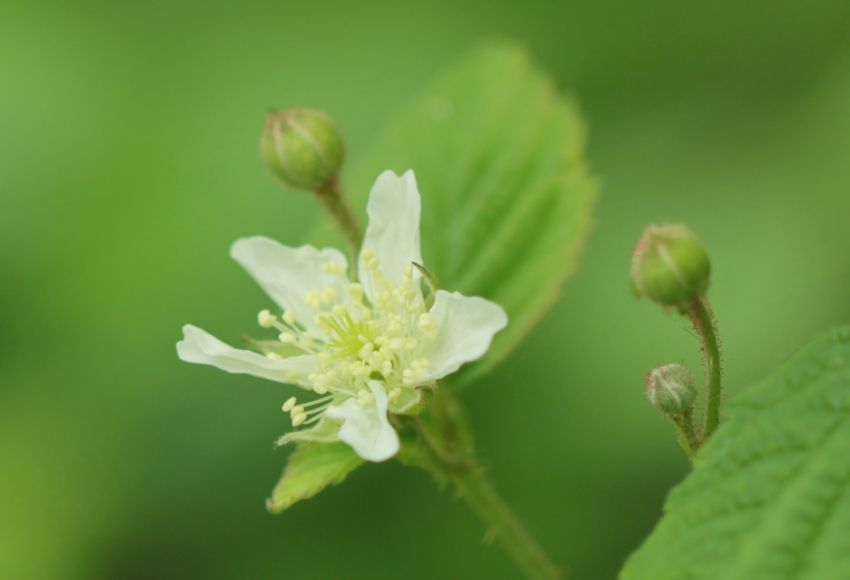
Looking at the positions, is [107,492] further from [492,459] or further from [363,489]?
[492,459]

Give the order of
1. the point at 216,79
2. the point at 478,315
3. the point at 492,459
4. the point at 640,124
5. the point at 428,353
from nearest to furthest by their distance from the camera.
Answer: the point at 478,315, the point at 428,353, the point at 492,459, the point at 640,124, the point at 216,79

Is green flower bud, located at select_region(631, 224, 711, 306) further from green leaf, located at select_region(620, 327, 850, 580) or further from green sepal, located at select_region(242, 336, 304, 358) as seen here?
green sepal, located at select_region(242, 336, 304, 358)

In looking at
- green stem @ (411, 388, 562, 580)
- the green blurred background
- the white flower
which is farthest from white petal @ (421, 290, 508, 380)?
the green blurred background

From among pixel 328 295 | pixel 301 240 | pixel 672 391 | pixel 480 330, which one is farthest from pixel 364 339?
pixel 301 240

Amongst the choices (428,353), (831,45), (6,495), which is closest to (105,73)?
(6,495)

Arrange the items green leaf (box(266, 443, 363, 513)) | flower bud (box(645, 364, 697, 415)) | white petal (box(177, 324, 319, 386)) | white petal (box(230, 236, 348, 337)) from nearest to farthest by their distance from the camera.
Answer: flower bud (box(645, 364, 697, 415))
green leaf (box(266, 443, 363, 513))
white petal (box(177, 324, 319, 386))
white petal (box(230, 236, 348, 337))

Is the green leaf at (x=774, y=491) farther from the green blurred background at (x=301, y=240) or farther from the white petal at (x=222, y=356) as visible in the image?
the green blurred background at (x=301, y=240)

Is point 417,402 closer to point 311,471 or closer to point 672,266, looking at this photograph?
point 311,471
